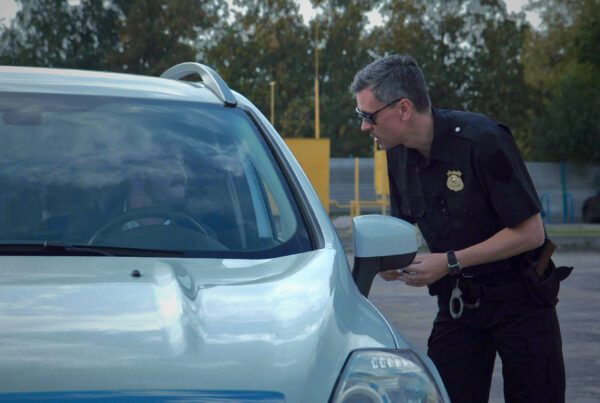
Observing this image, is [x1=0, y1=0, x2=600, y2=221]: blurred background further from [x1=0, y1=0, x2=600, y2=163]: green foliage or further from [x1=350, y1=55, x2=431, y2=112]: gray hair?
[x1=350, y1=55, x2=431, y2=112]: gray hair

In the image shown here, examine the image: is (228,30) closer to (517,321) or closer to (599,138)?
(599,138)

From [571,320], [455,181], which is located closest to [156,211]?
[455,181]

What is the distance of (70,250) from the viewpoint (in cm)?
247

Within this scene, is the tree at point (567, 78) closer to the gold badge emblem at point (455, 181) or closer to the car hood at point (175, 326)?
the gold badge emblem at point (455, 181)

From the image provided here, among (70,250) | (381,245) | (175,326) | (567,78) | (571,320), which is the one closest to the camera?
(175,326)

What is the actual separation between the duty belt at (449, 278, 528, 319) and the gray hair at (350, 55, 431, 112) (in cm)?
64

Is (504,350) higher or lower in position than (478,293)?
lower

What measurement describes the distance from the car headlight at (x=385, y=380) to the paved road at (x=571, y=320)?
11.8 feet

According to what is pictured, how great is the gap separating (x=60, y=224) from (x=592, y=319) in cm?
700

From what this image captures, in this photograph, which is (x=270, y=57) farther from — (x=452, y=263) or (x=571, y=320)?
(x=452, y=263)

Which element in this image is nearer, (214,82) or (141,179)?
(141,179)

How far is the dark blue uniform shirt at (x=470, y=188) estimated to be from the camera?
3.13 meters

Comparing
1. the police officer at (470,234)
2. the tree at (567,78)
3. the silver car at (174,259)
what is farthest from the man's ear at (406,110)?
the tree at (567,78)

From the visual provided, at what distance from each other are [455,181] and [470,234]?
7.6 inches
